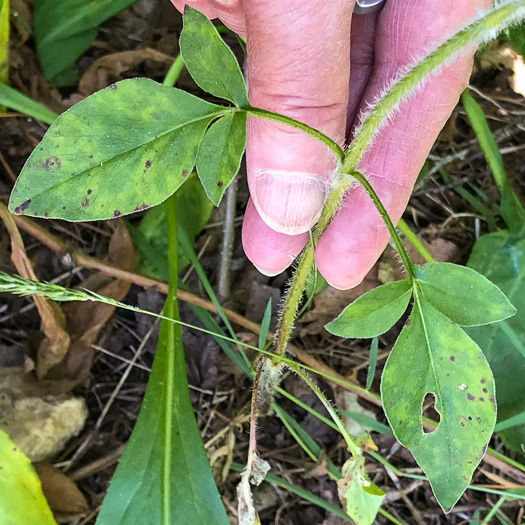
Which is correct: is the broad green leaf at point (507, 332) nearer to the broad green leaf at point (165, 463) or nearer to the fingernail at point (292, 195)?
the fingernail at point (292, 195)

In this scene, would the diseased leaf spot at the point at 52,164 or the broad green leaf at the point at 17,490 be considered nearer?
the diseased leaf spot at the point at 52,164

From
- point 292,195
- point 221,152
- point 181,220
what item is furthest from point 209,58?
point 181,220

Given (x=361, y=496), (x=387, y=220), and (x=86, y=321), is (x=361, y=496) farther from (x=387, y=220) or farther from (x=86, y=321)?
(x=86, y=321)

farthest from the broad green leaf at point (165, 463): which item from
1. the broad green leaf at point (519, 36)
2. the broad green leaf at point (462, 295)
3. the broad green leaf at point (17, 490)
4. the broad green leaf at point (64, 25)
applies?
the broad green leaf at point (519, 36)

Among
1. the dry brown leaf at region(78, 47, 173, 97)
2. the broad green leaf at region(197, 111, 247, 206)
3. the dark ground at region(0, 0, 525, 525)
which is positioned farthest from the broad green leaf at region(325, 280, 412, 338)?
the dry brown leaf at region(78, 47, 173, 97)

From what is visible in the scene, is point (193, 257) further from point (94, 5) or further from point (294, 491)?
point (94, 5)

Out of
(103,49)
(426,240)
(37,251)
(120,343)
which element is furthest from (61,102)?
(426,240)
